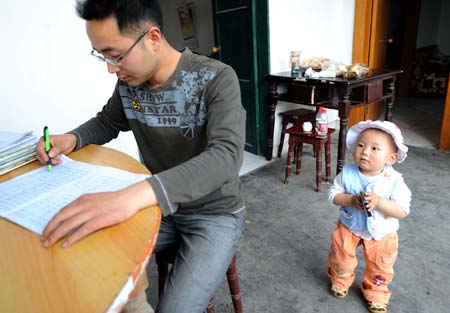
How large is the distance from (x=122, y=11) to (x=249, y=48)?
2.41 meters

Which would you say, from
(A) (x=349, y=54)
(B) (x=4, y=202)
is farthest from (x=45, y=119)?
(A) (x=349, y=54)

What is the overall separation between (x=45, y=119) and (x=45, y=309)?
5.57ft

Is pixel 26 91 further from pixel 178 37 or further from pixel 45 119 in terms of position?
pixel 178 37

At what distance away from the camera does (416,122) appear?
4.29 meters

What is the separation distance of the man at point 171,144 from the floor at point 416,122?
6.46 feet

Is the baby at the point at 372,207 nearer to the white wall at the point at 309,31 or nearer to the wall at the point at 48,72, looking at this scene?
the wall at the point at 48,72

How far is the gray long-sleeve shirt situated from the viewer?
0.81 m

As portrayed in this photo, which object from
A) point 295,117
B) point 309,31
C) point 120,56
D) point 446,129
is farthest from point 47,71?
point 446,129

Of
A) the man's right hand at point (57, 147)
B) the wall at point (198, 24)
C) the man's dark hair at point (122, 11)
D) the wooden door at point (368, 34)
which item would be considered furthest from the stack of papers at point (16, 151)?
the wall at point (198, 24)

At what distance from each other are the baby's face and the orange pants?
32 centimetres

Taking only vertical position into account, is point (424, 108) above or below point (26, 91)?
below

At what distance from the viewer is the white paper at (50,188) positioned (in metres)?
0.72

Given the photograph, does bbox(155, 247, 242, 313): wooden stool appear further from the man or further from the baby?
the baby

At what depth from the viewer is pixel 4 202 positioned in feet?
2.62
